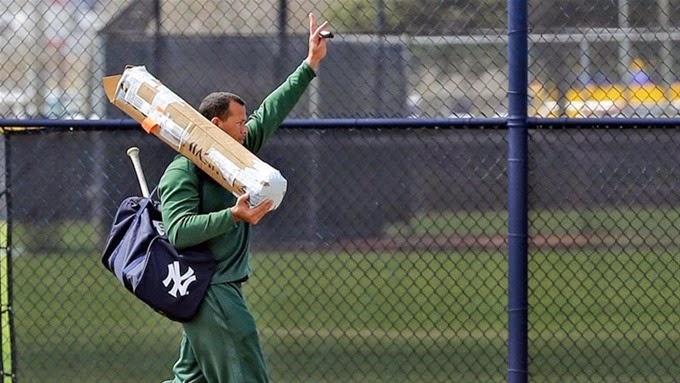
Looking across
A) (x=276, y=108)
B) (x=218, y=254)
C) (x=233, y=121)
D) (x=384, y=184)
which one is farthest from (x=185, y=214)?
(x=384, y=184)

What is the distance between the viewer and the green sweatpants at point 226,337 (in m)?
5.00

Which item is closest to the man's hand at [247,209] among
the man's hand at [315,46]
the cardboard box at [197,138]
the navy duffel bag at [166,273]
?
the cardboard box at [197,138]

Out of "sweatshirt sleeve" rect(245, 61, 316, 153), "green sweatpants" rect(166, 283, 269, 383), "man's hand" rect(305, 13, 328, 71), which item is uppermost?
"man's hand" rect(305, 13, 328, 71)

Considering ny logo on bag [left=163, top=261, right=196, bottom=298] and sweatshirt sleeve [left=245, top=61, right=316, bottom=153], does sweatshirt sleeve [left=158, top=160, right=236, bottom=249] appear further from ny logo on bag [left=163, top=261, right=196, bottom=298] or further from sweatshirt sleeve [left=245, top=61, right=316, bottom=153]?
sweatshirt sleeve [left=245, top=61, right=316, bottom=153]

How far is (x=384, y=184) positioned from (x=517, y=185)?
732mm

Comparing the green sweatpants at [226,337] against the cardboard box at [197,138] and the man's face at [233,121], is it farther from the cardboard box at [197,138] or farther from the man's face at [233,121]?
the man's face at [233,121]

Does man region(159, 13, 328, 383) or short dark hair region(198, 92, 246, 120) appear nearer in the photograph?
man region(159, 13, 328, 383)

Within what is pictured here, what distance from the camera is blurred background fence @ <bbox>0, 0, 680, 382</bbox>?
20.4ft

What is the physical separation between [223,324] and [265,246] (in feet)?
5.32

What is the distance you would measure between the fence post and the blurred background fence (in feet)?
0.40

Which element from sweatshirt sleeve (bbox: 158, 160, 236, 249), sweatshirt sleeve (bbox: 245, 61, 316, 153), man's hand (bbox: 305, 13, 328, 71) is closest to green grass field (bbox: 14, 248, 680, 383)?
sweatshirt sleeve (bbox: 245, 61, 316, 153)

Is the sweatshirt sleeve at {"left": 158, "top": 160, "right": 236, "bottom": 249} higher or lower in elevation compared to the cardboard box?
lower

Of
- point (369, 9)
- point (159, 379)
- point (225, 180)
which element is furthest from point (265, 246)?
point (225, 180)

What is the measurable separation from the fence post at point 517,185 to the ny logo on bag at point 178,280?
6.17 ft
